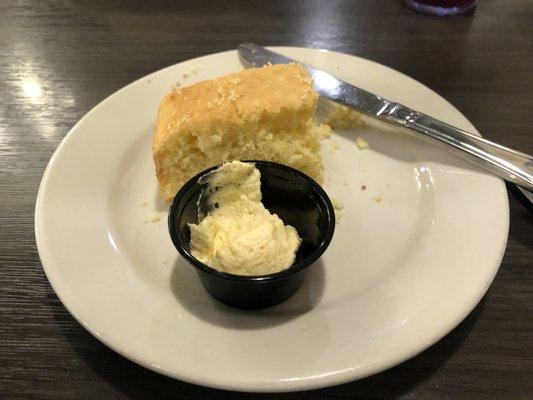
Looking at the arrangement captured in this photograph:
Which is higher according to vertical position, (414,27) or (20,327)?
(414,27)

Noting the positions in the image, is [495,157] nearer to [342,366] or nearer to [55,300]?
[342,366]

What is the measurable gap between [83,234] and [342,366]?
864 millimetres

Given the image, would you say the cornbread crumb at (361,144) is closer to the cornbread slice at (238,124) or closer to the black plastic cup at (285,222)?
the cornbread slice at (238,124)

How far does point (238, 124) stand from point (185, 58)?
1.05 meters

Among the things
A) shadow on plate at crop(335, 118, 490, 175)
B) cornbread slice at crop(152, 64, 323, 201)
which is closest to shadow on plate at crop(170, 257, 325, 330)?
cornbread slice at crop(152, 64, 323, 201)

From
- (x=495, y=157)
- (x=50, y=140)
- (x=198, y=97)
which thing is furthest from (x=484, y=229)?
(x=50, y=140)

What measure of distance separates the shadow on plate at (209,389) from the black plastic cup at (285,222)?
0.25 m

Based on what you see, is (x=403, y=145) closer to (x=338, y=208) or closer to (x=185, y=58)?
(x=338, y=208)

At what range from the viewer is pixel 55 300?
4.63 feet

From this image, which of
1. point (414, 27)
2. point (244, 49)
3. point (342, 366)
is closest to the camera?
point (342, 366)

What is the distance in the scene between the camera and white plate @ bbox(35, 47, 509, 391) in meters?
1.14

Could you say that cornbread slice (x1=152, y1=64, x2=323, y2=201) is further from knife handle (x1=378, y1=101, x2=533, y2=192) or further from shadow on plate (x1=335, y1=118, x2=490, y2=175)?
knife handle (x1=378, y1=101, x2=533, y2=192)

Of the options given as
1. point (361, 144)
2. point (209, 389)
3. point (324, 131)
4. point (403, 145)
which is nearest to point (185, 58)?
point (324, 131)

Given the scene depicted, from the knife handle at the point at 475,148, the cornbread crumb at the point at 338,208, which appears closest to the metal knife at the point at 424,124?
the knife handle at the point at 475,148
